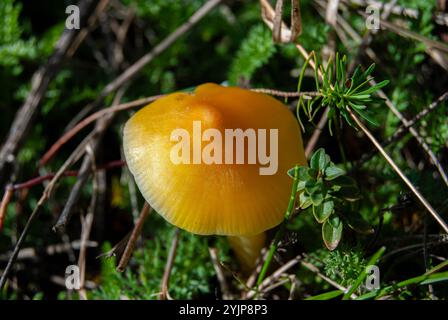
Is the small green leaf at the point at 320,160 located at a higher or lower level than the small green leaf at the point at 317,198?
higher

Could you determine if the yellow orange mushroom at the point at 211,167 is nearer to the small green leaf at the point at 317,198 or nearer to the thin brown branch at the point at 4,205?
the small green leaf at the point at 317,198

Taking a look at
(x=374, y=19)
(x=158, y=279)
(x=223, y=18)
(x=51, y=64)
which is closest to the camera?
(x=158, y=279)

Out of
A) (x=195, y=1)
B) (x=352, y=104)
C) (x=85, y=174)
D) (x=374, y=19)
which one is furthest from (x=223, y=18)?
(x=352, y=104)

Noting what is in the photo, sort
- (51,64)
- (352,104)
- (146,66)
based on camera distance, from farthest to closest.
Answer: (146,66) → (51,64) → (352,104)

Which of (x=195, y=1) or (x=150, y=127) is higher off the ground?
(x=195, y=1)

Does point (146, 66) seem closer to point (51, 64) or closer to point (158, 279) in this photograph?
point (51, 64)

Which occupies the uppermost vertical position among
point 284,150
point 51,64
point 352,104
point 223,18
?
point 223,18

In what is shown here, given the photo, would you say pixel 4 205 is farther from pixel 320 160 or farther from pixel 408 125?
pixel 408 125

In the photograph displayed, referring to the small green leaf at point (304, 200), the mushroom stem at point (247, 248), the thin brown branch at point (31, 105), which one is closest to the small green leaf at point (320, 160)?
the small green leaf at point (304, 200)
